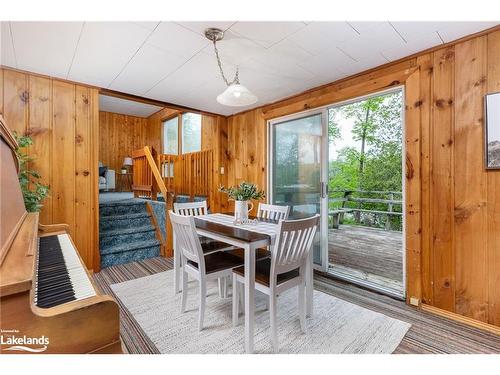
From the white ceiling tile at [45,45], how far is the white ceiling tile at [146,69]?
482 millimetres

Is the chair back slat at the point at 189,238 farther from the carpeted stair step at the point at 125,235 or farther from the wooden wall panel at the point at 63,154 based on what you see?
the carpeted stair step at the point at 125,235

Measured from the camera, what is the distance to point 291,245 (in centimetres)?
176

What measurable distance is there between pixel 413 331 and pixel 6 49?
415 centimetres

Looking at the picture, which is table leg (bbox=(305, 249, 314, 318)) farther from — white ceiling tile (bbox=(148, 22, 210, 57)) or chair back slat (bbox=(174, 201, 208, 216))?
white ceiling tile (bbox=(148, 22, 210, 57))

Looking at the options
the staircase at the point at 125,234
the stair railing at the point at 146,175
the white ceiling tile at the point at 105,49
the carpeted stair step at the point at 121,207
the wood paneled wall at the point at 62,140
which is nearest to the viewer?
the white ceiling tile at the point at 105,49

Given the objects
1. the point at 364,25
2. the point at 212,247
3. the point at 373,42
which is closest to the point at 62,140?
the point at 212,247

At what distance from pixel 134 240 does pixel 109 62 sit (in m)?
2.51

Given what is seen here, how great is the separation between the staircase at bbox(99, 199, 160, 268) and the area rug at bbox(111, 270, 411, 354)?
0.94 metres

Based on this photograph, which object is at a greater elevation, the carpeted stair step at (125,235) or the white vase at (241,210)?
the white vase at (241,210)

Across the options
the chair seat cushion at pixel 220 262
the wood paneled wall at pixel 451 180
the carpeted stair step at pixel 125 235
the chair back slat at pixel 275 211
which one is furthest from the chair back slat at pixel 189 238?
the carpeted stair step at pixel 125 235

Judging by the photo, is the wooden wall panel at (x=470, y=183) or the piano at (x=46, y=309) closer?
the piano at (x=46, y=309)

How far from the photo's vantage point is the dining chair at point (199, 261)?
1.88m

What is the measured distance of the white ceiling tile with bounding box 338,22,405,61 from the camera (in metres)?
1.92
